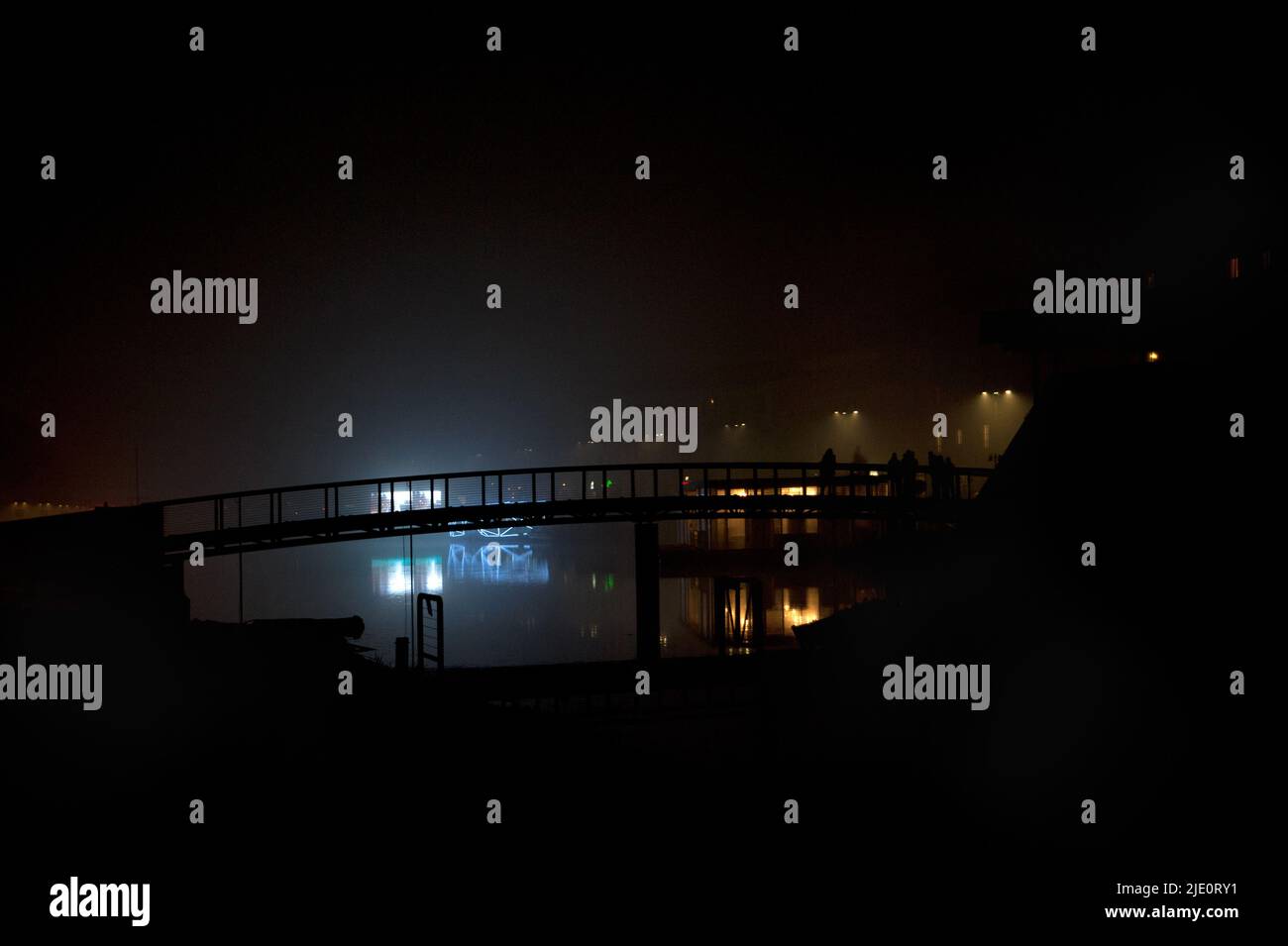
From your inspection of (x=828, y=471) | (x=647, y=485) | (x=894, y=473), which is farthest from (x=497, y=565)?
(x=894, y=473)

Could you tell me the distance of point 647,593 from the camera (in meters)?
31.5

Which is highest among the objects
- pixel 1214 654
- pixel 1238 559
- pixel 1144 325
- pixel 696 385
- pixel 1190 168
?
pixel 696 385

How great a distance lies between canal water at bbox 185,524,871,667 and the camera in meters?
51.5

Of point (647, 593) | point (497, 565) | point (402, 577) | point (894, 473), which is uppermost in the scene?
point (894, 473)

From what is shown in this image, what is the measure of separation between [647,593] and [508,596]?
56421 millimetres

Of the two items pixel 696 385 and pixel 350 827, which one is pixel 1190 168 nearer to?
pixel 350 827

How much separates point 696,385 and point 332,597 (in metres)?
39.5

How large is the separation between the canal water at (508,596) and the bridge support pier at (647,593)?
965cm

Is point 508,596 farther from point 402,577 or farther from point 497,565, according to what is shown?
point 497,565

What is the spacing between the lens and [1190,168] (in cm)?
2275

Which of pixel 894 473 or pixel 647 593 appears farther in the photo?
pixel 647 593

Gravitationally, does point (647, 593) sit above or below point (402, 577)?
below

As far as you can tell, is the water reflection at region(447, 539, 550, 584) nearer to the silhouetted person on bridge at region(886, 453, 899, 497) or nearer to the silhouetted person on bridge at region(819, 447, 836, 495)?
the silhouetted person on bridge at region(819, 447, 836, 495)

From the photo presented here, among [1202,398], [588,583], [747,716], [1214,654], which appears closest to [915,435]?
[747,716]
